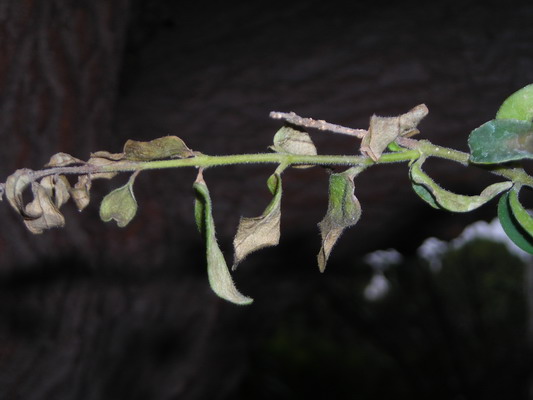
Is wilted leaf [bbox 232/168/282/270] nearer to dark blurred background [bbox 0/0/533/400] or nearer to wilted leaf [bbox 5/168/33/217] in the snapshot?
wilted leaf [bbox 5/168/33/217]

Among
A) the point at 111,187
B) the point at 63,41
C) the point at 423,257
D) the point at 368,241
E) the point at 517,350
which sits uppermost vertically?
the point at 63,41

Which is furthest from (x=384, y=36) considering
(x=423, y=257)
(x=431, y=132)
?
(x=423, y=257)

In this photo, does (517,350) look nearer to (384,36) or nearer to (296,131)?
(384,36)

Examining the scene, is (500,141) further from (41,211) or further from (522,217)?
(41,211)

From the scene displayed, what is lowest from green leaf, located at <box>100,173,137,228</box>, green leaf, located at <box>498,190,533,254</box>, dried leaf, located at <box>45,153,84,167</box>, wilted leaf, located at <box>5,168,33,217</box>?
green leaf, located at <box>498,190,533,254</box>

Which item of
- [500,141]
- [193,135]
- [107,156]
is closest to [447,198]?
[500,141]

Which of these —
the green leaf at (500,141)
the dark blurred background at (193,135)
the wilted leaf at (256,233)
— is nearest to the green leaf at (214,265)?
the wilted leaf at (256,233)

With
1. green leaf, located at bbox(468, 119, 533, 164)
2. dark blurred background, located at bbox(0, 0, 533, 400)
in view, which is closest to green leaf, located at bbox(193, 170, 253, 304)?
green leaf, located at bbox(468, 119, 533, 164)
